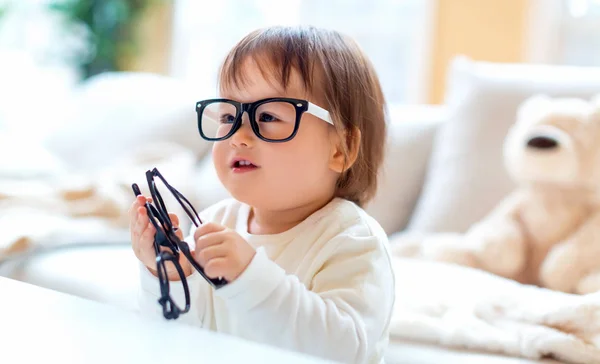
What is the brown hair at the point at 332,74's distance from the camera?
3.24ft

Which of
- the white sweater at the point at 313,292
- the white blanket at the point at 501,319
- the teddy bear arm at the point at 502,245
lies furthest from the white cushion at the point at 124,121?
the white sweater at the point at 313,292

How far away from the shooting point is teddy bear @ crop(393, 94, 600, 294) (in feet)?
5.22

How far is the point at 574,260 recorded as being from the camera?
1.57 meters

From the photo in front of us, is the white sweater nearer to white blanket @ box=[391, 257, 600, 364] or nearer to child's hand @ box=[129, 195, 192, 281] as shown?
child's hand @ box=[129, 195, 192, 281]

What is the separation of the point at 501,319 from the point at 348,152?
50 centimetres

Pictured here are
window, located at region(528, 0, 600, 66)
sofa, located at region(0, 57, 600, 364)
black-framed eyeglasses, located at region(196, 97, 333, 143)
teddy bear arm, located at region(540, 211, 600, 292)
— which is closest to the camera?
black-framed eyeglasses, located at region(196, 97, 333, 143)

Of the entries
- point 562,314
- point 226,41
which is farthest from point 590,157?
point 226,41

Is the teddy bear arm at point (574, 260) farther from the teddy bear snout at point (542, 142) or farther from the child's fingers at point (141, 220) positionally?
the child's fingers at point (141, 220)

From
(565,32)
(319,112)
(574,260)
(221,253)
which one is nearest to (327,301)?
(221,253)

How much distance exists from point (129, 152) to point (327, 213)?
153 centimetres

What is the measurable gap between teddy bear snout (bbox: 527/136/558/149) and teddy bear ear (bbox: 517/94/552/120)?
71mm

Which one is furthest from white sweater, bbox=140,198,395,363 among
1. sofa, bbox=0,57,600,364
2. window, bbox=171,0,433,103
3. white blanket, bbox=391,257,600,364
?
window, bbox=171,0,433,103

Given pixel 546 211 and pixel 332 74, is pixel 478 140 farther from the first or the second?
pixel 332 74

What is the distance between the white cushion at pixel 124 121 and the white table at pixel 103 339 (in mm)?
1754
